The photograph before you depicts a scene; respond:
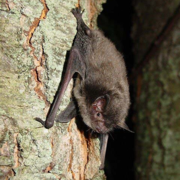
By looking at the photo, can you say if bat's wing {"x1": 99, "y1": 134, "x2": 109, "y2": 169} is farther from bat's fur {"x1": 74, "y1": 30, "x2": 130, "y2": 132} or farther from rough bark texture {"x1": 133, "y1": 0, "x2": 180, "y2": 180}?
rough bark texture {"x1": 133, "y1": 0, "x2": 180, "y2": 180}

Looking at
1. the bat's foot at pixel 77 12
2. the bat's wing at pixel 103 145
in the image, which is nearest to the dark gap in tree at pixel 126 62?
the bat's wing at pixel 103 145

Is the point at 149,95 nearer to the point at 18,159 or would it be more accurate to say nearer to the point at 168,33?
the point at 168,33

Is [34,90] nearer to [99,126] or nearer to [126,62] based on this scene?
[99,126]

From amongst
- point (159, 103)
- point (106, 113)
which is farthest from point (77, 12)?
point (159, 103)

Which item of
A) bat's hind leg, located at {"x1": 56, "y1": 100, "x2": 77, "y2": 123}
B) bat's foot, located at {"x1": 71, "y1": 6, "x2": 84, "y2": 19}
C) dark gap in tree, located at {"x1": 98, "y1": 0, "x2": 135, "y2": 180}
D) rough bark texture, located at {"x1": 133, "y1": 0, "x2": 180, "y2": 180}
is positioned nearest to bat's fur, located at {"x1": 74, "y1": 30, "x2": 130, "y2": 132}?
bat's hind leg, located at {"x1": 56, "y1": 100, "x2": 77, "y2": 123}

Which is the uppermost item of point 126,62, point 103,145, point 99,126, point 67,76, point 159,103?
point 126,62

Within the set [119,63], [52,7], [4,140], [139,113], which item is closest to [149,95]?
[139,113]
